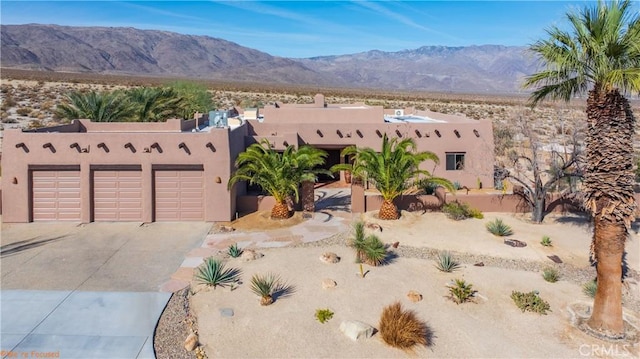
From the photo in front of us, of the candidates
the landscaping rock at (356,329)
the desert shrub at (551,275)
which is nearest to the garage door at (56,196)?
the landscaping rock at (356,329)

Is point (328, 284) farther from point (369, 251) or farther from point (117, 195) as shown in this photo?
point (117, 195)

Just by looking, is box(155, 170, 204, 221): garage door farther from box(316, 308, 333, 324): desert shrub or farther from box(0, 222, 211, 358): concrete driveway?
box(316, 308, 333, 324): desert shrub

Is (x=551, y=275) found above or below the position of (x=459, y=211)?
below

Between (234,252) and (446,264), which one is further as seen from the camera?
(234,252)

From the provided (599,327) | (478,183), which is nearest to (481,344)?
(599,327)

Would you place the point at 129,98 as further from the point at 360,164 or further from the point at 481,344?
the point at 481,344

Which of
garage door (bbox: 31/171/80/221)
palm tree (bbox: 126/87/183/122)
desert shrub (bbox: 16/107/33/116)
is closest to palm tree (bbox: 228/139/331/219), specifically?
garage door (bbox: 31/171/80/221)

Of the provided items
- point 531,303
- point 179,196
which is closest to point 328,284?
point 531,303
